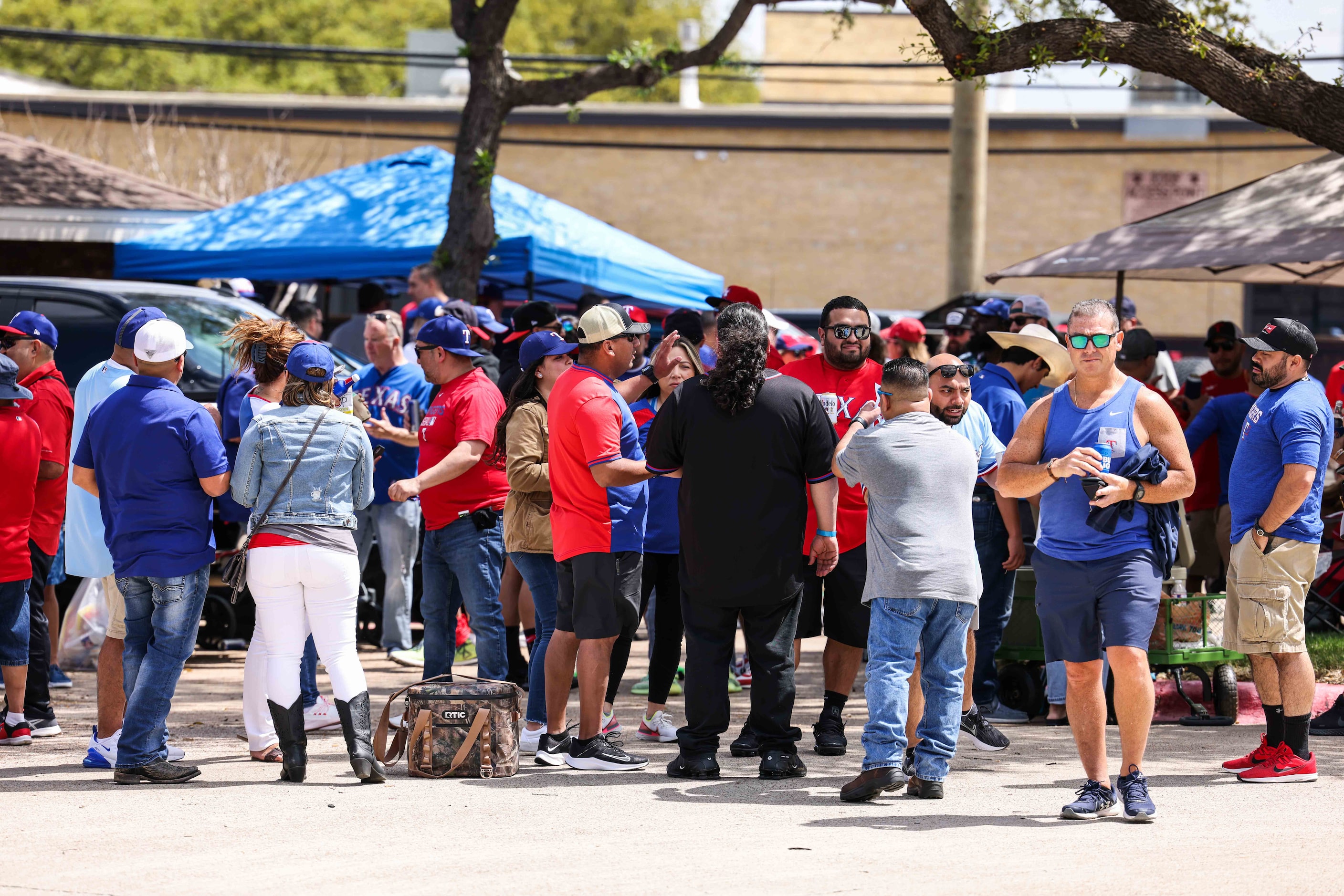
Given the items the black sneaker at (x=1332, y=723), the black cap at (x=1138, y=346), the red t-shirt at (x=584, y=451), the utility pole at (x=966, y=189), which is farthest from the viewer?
the utility pole at (x=966, y=189)

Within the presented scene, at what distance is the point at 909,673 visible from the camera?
21.1 feet

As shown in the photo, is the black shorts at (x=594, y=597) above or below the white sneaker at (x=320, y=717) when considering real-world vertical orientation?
above

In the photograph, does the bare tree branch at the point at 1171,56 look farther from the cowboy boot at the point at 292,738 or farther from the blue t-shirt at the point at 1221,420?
the cowboy boot at the point at 292,738

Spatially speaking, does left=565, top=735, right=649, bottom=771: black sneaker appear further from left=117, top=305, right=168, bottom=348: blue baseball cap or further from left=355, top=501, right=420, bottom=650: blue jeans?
left=355, top=501, right=420, bottom=650: blue jeans

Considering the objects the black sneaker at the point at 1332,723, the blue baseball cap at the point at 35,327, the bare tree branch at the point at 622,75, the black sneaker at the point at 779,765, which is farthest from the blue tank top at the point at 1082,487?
the bare tree branch at the point at 622,75

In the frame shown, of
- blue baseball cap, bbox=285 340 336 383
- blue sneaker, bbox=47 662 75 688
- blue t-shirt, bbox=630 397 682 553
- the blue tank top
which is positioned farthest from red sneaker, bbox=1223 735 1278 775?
blue sneaker, bbox=47 662 75 688

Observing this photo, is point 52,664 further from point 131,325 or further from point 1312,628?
point 1312,628

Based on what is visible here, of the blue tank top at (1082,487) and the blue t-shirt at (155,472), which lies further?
the blue t-shirt at (155,472)

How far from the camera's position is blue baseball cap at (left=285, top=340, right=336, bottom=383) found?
6793 millimetres

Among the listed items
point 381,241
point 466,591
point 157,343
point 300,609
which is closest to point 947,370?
point 466,591

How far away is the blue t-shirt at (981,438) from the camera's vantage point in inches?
294

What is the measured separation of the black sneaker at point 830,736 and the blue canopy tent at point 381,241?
712cm

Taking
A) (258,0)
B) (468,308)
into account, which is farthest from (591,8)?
(468,308)

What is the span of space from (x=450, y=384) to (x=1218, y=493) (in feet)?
19.0
